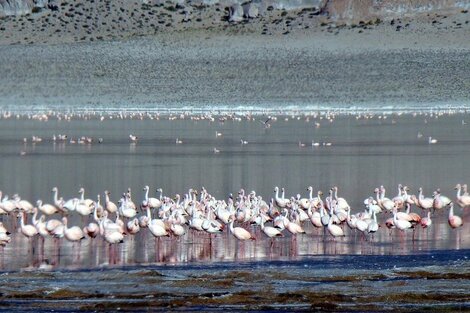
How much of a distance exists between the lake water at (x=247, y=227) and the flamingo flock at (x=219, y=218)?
153 mm

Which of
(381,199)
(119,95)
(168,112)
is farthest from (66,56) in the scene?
(381,199)

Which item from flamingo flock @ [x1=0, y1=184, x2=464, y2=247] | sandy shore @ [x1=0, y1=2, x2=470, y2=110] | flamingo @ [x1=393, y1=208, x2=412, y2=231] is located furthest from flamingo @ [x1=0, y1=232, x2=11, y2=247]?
sandy shore @ [x1=0, y1=2, x2=470, y2=110]

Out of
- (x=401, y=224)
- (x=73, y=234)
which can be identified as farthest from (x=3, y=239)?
(x=401, y=224)

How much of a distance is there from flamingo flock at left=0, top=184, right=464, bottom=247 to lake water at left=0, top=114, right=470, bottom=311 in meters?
0.15

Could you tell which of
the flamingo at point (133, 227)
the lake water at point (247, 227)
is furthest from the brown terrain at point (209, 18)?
the flamingo at point (133, 227)

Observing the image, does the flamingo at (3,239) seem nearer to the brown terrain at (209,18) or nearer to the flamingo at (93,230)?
the flamingo at (93,230)

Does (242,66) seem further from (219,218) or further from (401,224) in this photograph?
(401,224)

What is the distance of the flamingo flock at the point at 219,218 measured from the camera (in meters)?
15.0

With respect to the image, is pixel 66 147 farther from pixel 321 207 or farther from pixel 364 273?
pixel 364 273

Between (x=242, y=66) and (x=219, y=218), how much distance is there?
4906 centimetres

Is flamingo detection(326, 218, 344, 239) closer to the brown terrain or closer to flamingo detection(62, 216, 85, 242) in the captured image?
flamingo detection(62, 216, 85, 242)

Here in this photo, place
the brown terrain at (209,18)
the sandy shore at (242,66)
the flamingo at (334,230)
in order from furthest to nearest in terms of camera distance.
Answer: the brown terrain at (209,18) < the sandy shore at (242,66) < the flamingo at (334,230)

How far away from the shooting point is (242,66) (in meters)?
65.1

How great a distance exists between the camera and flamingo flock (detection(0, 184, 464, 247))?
1496 cm
